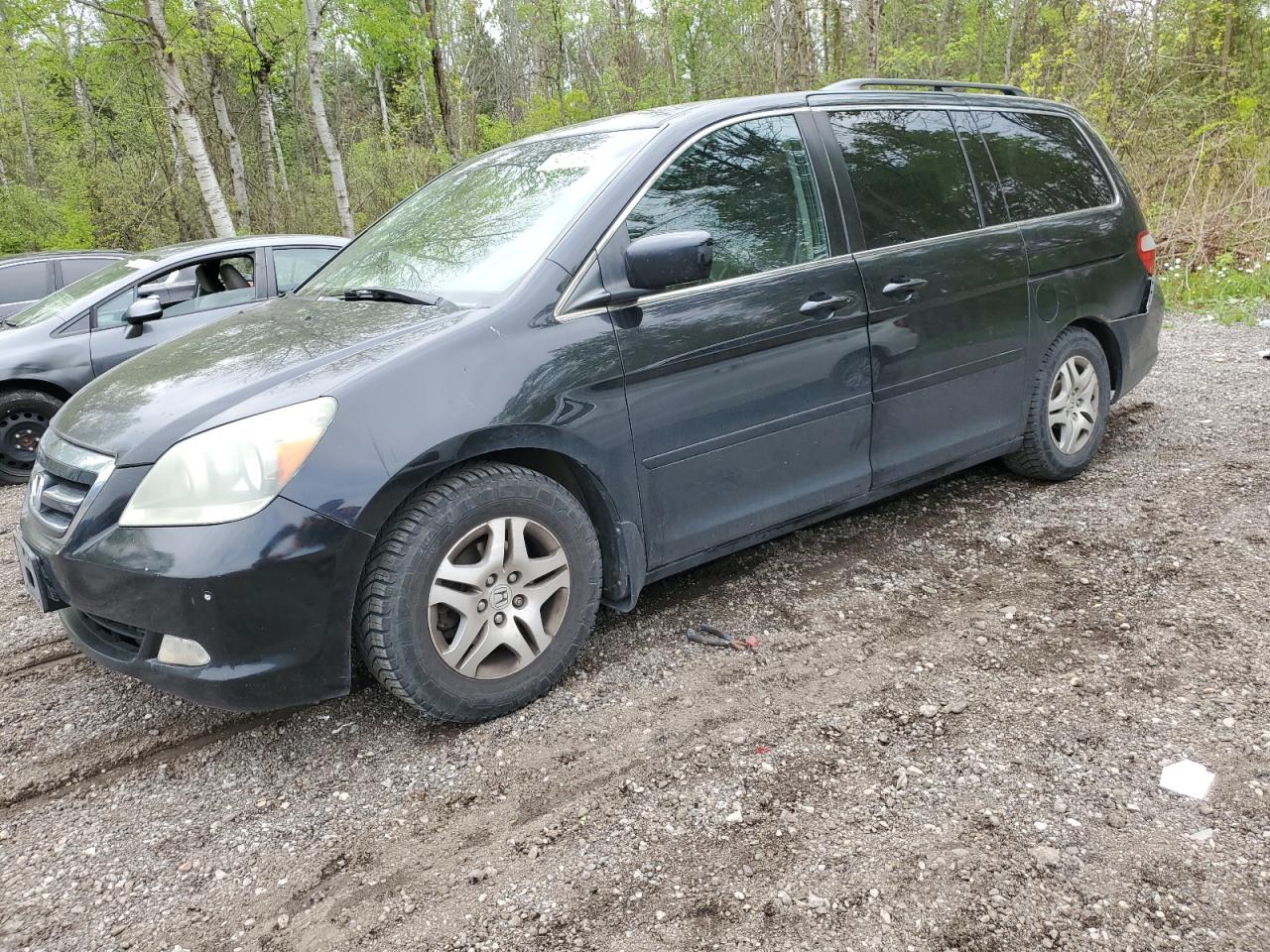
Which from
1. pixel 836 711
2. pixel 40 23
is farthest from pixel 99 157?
pixel 836 711

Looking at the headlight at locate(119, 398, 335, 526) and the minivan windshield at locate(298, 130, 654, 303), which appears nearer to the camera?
the headlight at locate(119, 398, 335, 526)

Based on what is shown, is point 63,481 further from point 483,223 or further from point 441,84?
point 441,84

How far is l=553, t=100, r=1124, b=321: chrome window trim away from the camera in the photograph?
2.96 meters

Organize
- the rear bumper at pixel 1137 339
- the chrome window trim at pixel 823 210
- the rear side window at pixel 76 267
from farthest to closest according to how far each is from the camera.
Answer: the rear side window at pixel 76 267
the rear bumper at pixel 1137 339
the chrome window trim at pixel 823 210

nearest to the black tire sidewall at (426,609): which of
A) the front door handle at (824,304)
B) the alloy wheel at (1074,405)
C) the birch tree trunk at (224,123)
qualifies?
the front door handle at (824,304)

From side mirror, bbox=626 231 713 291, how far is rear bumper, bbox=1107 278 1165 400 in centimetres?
286

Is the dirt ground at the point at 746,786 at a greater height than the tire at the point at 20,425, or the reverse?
the tire at the point at 20,425

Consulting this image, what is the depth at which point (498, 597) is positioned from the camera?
2779mm

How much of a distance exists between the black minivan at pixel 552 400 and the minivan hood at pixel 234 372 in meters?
0.02

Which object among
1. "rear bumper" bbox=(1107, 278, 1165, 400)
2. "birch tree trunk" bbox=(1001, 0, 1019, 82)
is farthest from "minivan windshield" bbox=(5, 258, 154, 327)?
"birch tree trunk" bbox=(1001, 0, 1019, 82)

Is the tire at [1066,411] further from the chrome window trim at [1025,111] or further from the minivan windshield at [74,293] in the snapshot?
the minivan windshield at [74,293]

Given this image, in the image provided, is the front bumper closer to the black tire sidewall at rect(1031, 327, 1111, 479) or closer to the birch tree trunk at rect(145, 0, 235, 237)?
the black tire sidewall at rect(1031, 327, 1111, 479)

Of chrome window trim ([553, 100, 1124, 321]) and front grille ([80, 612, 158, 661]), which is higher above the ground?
chrome window trim ([553, 100, 1124, 321])

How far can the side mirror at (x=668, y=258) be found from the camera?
2.84m
